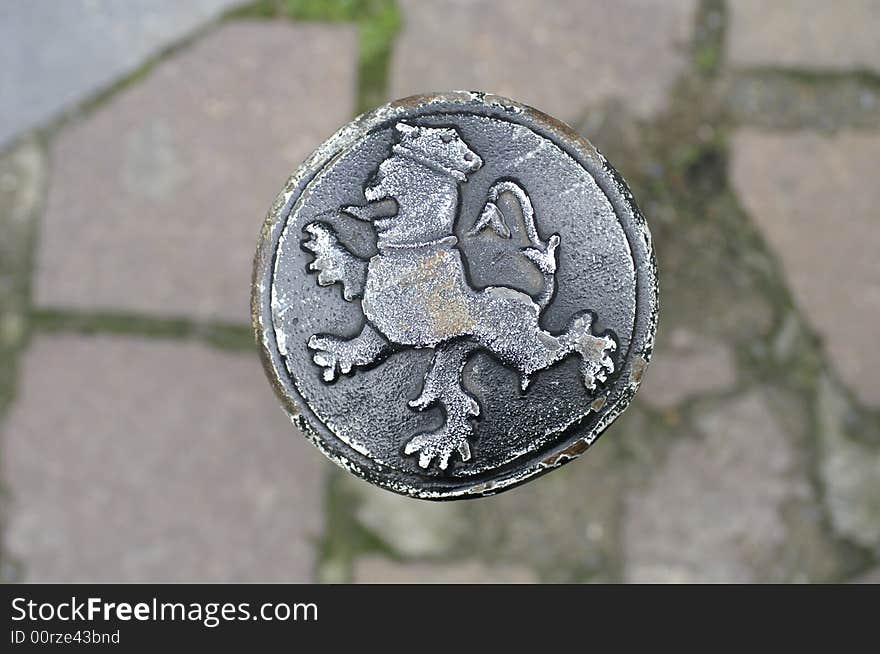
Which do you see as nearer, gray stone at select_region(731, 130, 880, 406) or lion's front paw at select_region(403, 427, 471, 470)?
lion's front paw at select_region(403, 427, 471, 470)

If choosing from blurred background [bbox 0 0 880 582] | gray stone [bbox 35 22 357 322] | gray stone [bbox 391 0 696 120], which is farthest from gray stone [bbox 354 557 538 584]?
gray stone [bbox 391 0 696 120]

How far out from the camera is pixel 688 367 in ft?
5.30

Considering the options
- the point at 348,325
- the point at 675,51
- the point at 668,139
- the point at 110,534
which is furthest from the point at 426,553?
the point at 675,51

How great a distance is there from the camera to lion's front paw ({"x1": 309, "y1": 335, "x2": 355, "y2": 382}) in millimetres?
972

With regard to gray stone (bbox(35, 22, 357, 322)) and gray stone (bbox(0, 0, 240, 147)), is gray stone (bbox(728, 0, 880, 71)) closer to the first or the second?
gray stone (bbox(35, 22, 357, 322))

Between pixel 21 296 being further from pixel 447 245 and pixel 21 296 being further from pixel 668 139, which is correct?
pixel 668 139

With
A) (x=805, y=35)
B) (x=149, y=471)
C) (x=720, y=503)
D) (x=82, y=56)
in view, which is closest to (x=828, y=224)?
(x=805, y=35)

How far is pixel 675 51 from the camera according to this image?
164cm

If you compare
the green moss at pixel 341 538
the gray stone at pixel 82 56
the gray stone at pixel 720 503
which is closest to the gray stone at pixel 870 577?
the gray stone at pixel 720 503

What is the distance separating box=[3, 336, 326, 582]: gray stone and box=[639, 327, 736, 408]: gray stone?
0.72m

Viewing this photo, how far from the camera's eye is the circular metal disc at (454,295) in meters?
0.96

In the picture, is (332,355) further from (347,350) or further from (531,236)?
(531,236)

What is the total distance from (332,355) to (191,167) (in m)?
0.86

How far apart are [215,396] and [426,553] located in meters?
0.53
